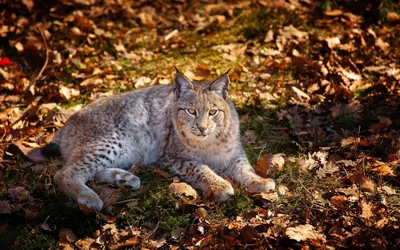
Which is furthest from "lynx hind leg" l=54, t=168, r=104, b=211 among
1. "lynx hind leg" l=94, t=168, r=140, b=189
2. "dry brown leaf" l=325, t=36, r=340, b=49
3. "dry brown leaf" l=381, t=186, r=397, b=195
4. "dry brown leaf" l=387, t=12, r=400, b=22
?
"dry brown leaf" l=387, t=12, r=400, b=22

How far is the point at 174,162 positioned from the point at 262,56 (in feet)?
8.13

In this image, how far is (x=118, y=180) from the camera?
4641 mm

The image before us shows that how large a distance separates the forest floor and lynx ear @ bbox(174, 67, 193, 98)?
30.0 inches

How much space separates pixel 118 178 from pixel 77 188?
370mm

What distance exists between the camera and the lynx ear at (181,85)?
480 cm

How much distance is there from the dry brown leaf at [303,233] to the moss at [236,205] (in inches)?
21.9

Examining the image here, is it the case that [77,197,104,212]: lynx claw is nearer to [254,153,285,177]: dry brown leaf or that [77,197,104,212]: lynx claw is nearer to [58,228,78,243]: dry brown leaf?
[58,228,78,243]: dry brown leaf

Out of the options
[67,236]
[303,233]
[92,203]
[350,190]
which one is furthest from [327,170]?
[67,236]

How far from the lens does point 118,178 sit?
15.3ft

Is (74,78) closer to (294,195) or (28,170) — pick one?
(28,170)

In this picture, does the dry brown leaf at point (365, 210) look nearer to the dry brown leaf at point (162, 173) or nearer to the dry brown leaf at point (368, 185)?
the dry brown leaf at point (368, 185)

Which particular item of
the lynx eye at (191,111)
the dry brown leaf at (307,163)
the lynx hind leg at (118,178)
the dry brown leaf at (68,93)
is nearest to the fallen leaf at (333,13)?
the dry brown leaf at (307,163)

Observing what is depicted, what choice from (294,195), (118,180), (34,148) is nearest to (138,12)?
(34,148)

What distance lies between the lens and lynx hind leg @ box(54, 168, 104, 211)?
434cm
